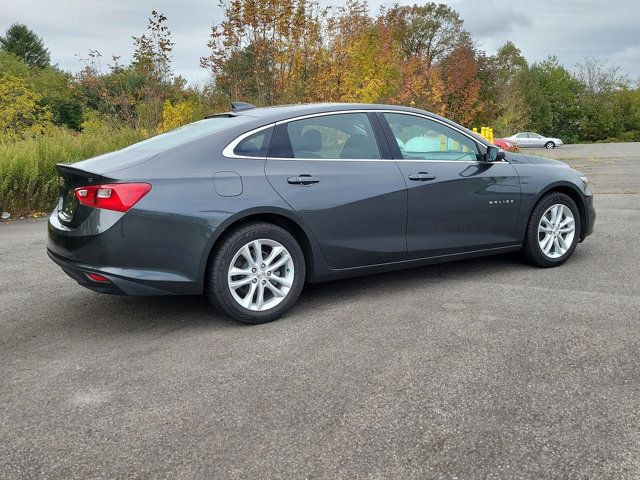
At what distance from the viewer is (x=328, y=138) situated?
461 cm

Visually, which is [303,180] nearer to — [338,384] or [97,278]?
[97,278]

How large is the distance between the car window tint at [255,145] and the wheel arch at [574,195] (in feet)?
8.56

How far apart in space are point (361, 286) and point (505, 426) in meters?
2.56

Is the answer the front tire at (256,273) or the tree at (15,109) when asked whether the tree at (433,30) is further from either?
the front tire at (256,273)

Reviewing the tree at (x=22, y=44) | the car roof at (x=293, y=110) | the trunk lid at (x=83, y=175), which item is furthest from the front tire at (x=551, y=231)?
the tree at (x=22, y=44)

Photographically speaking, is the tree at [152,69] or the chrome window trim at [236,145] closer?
the chrome window trim at [236,145]

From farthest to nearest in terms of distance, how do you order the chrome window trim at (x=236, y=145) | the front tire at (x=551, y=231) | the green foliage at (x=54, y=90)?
the green foliage at (x=54, y=90)
the front tire at (x=551, y=231)
the chrome window trim at (x=236, y=145)

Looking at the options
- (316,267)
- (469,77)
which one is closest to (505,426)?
(316,267)

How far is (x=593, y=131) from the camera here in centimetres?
6138

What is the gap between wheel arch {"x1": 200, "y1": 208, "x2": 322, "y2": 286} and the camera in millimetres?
3960

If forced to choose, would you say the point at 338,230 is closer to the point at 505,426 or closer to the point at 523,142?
the point at 505,426

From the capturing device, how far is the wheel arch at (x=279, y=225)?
3960 millimetres

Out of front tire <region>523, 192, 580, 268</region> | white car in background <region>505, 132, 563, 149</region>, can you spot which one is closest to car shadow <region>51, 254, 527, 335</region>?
front tire <region>523, 192, 580, 268</region>

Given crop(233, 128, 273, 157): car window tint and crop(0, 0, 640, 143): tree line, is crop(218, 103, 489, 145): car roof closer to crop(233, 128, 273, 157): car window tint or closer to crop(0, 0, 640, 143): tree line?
crop(233, 128, 273, 157): car window tint
